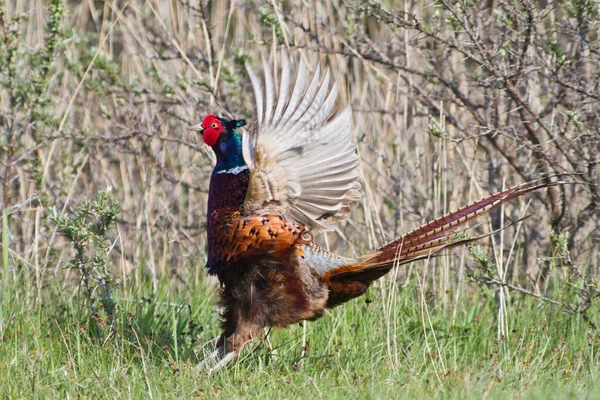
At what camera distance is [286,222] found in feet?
11.0

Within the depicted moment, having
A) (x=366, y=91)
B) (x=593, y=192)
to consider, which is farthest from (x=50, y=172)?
(x=593, y=192)

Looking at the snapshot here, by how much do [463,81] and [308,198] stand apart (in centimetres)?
161

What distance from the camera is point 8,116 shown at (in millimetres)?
4402

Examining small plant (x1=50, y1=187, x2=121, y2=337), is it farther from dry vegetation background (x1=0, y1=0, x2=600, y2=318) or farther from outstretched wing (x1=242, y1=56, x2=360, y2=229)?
outstretched wing (x1=242, y1=56, x2=360, y2=229)

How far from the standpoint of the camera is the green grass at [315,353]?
9.14 ft

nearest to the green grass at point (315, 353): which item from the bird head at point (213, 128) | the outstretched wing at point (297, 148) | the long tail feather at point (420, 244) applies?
the long tail feather at point (420, 244)

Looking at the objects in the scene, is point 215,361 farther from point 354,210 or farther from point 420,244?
point 354,210

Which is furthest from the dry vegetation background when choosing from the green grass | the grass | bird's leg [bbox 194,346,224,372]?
bird's leg [bbox 194,346,224,372]

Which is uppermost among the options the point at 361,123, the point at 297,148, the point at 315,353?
the point at 361,123

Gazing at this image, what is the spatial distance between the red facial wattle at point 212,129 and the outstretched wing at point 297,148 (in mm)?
273

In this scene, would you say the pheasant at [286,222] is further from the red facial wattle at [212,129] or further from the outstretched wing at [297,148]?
the red facial wattle at [212,129]

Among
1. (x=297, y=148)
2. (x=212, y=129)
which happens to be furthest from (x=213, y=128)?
(x=297, y=148)

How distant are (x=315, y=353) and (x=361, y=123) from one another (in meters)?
2.07

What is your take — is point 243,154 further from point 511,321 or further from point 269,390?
point 511,321
